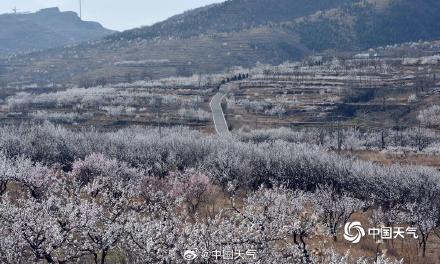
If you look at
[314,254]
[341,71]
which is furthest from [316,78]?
[314,254]

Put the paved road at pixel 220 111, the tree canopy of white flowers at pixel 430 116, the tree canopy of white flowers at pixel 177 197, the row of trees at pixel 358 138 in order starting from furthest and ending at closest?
the tree canopy of white flowers at pixel 430 116
the paved road at pixel 220 111
the row of trees at pixel 358 138
the tree canopy of white flowers at pixel 177 197

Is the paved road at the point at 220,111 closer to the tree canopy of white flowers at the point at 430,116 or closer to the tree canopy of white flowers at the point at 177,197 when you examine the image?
the tree canopy of white flowers at the point at 177,197

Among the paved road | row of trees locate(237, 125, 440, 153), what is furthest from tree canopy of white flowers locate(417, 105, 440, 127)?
the paved road

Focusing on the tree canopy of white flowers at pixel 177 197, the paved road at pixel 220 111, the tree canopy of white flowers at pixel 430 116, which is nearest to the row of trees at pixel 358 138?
the tree canopy of white flowers at pixel 430 116

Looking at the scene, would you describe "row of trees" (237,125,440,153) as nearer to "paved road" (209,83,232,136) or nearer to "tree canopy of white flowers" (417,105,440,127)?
"tree canopy of white flowers" (417,105,440,127)

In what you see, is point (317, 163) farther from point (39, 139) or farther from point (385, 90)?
point (385, 90)

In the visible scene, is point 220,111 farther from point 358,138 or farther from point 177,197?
point 177,197
